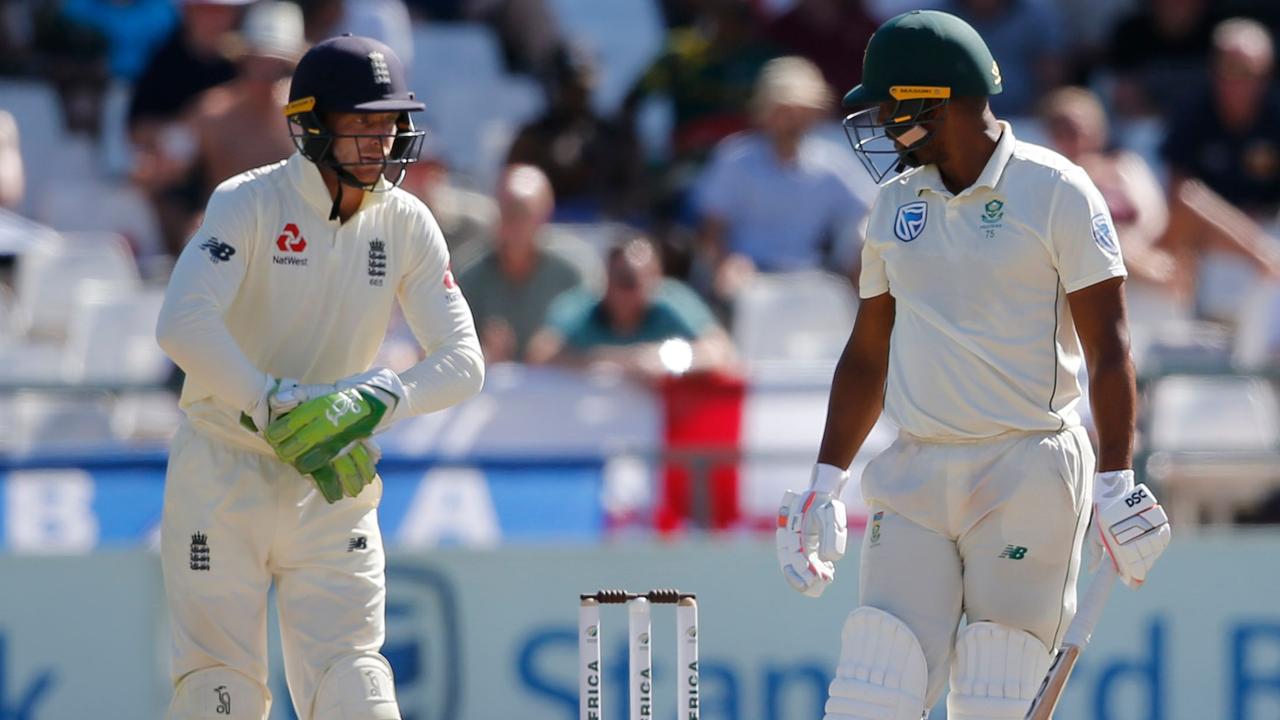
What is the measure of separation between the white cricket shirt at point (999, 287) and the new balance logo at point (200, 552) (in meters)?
1.80

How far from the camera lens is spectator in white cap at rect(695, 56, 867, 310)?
9750mm

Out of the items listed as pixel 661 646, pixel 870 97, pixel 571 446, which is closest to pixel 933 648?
pixel 870 97

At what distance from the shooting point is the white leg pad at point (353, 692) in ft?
16.6

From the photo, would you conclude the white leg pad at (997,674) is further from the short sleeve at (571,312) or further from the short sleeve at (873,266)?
the short sleeve at (571,312)

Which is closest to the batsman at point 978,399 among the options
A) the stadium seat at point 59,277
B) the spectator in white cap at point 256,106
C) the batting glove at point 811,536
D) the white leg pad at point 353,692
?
the batting glove at point 811,536

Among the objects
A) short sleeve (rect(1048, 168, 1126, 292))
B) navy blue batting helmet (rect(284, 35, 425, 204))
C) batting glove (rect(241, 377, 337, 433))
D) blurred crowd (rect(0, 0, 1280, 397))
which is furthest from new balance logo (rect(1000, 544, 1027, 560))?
blurred crowd (rect(0, 0, 1280, 397))

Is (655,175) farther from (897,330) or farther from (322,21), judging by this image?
(897,330)

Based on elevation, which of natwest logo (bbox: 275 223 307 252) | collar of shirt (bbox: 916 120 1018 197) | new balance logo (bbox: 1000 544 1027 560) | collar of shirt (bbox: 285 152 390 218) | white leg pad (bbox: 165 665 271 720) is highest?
collar of shirt (bbox: 916 120 1018 197)

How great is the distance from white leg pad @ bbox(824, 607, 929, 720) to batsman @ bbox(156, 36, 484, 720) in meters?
1.21

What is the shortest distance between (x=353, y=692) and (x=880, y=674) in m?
1.35

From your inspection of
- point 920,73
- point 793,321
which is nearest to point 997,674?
point 920,73

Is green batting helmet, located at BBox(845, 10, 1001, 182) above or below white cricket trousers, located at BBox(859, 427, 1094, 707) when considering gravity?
above

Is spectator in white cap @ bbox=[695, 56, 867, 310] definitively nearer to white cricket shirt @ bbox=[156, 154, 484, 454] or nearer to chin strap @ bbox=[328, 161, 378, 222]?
white cricket shirt @ bbox=[156, 154, 484, 454]

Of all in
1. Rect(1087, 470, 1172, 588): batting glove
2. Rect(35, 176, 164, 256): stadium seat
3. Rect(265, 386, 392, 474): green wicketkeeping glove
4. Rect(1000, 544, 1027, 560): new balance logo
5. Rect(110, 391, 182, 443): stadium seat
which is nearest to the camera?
Rect(1087, 470, 1172, 588): batting glove
